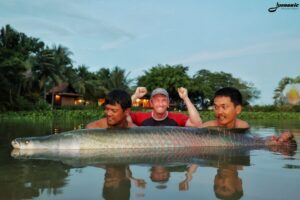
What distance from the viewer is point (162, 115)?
20.6 feet

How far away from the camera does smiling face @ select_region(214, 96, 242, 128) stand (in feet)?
18.1

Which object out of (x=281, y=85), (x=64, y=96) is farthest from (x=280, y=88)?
(x=64, y=96)

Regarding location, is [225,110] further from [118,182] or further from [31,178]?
[31,178]

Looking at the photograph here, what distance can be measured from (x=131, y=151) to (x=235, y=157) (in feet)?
3.97

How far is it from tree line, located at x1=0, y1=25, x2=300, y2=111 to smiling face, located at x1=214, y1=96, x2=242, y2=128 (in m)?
28.4

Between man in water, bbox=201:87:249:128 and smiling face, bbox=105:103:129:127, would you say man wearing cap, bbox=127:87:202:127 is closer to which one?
man in water, bbox=201:87:249:128

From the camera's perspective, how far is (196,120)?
622cm

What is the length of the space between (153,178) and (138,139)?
2.05 meters

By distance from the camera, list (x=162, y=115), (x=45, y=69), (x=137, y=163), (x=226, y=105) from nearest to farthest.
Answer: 1. (x=137, y=163)
2. (x=226, y=105)
3. (x=162, y=115)
4. (x=45, y=69)

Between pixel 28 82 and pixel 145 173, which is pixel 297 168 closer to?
pixel 145 173

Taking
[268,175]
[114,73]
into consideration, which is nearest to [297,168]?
[268,175]

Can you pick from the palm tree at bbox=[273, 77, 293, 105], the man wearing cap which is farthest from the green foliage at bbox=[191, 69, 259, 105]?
the man wearing cap

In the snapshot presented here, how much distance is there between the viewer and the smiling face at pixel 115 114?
513 centimetres

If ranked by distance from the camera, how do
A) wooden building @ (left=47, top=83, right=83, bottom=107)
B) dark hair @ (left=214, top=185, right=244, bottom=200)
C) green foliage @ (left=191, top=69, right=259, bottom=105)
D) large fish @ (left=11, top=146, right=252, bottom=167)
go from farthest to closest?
green foliage @ (left=191, top=69, right=259, bottom=105) < wooden building @ (left=47, top=83, right=83, bottom=107) < large fish @ (left=11, top=146, right=252, bottom=167) < dark hair @ (left=214, top=185, right=244, bottom=200)
